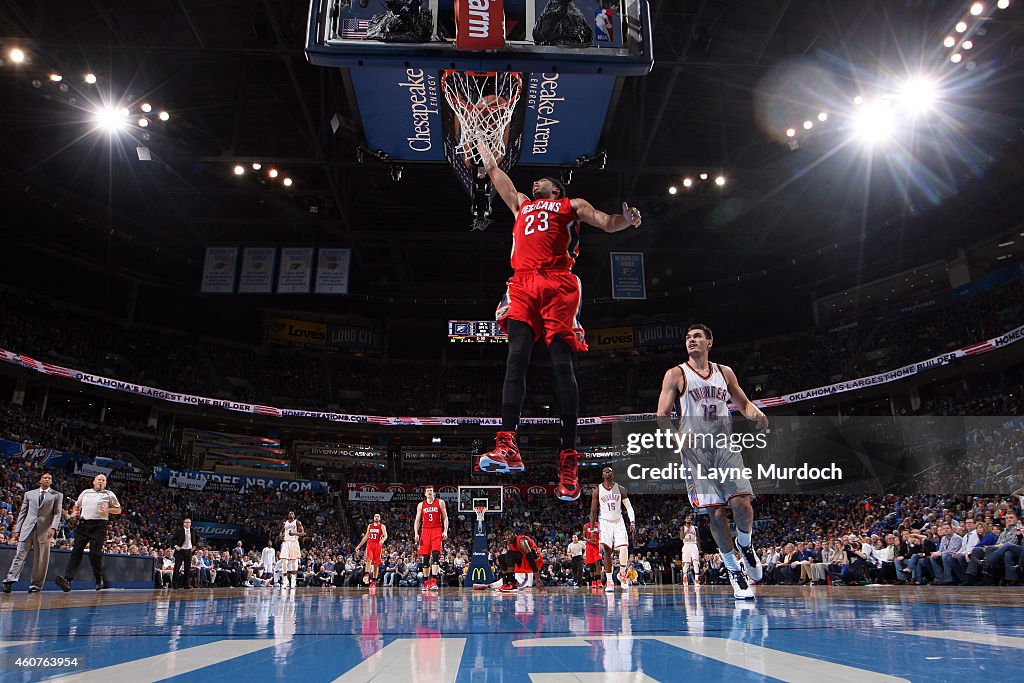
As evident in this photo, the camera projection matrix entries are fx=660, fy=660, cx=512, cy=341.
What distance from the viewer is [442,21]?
6113 mm

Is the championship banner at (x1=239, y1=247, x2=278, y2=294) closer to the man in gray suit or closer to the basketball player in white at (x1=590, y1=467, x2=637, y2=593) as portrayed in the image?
the man in gray suit

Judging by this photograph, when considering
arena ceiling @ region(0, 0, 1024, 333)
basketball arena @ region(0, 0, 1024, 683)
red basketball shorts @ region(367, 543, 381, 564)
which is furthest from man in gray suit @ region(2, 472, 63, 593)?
arena ceiling @ region(0, 0, 1024, 333)

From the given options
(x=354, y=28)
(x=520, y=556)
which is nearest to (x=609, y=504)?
(x=520, y=556)

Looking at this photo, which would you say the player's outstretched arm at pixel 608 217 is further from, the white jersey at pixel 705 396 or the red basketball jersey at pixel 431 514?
the red basketball jersey at pixel 431 514

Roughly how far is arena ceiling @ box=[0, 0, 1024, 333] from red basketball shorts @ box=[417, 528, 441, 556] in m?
8.89

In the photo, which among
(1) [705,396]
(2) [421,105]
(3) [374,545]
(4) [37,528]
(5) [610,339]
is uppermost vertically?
(5) [610,339]

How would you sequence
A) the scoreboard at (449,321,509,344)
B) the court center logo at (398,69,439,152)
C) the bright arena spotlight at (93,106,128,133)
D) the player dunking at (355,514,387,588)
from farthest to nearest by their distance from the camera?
the scoreboard at (449,321,509,344) < the bright arena spotlight at (93,106,128,133) < the player dunking at (355,514,387,588) < the court center logo at (398,69,439,152)

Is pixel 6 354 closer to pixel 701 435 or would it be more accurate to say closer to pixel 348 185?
pixel 348 185

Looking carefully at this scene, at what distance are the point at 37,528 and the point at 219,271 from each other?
13.4m

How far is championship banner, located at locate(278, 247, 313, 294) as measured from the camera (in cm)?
2122

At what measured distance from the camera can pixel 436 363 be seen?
3731 cm

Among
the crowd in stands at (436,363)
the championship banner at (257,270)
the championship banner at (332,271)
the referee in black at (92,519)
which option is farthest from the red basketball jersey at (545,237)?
the crowd in stands at (436,363)

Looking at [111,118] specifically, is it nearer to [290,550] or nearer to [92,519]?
[92,519]

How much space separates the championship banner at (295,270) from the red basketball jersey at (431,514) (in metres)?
9.83
